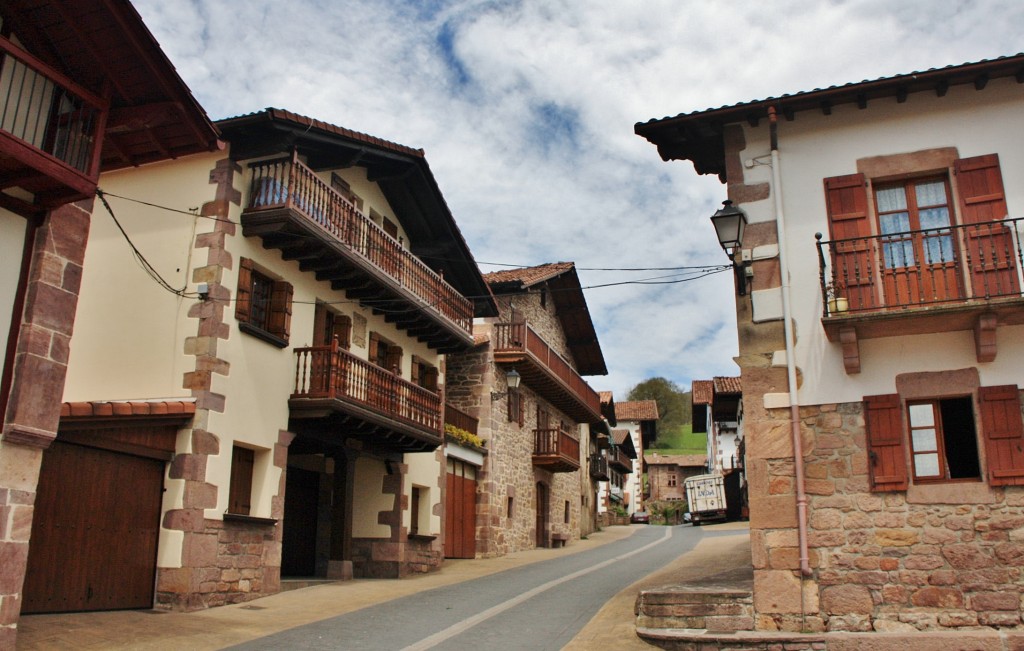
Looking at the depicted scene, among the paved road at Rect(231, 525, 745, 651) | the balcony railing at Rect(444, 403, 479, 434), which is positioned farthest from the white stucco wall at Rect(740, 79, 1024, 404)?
the balcony railing at Rect(444, 403, 479, 434)

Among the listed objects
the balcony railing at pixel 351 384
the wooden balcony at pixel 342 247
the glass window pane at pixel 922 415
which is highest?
the wooden balcony at pixel 342 247

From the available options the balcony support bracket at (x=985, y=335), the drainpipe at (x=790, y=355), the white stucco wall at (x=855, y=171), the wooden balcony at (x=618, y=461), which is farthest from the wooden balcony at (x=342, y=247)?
the wooden balcony at (x=618, y=461)

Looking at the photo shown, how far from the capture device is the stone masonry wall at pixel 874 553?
9445mm

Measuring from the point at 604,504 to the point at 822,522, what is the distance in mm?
39902

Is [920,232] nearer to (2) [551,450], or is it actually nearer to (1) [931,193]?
(1) [931,193]

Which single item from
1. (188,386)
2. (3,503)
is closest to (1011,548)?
(3,503)

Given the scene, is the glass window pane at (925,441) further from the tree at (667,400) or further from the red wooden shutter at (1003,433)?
the tree at (667,400)

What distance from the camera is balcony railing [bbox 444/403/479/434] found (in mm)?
22562

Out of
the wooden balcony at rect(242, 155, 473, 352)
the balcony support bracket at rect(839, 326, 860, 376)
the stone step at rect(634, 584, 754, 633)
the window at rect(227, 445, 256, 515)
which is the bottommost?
the stone step at rect(634, 584, 754, 633)

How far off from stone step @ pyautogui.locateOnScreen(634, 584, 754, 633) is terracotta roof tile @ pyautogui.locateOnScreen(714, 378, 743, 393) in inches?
1350

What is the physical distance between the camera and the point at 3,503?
8109 millimetres

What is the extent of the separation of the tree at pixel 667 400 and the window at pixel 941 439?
77.4m

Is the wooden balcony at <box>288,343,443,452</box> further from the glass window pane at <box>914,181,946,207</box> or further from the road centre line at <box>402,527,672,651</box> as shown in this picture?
the glass window pane at <box>914,181,946,207</box>

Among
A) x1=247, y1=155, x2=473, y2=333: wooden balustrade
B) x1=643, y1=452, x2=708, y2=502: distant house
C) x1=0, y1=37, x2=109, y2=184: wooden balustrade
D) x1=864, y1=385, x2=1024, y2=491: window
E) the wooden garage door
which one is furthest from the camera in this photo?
x1=643, y1=452, x2=708, y2=502: distant house
